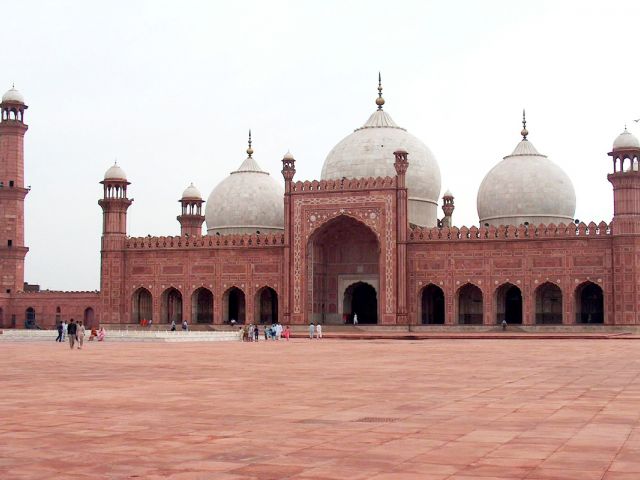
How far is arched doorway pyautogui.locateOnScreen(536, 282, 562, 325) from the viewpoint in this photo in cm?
3075

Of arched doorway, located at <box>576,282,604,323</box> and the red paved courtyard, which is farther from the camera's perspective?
arched doorway, located at <box>576,282,604,323</box>

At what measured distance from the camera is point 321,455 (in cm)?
476

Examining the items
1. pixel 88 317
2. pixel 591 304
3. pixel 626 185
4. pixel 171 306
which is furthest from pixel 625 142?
pixel 88 317

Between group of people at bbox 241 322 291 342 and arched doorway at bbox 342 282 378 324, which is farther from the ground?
arched doorway at bbox 342 282 378 324

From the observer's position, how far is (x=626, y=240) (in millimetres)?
28766

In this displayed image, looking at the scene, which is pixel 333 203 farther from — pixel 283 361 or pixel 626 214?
pixel 283 361

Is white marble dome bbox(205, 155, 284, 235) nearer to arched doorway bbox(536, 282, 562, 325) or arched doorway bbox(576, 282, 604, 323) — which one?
arched doorway bbox(536, 282, 562, 325)

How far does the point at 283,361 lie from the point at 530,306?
17.4m

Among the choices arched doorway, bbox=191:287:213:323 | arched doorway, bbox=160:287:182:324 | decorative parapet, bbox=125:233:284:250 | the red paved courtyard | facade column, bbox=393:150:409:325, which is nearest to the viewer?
the red paved courtyard

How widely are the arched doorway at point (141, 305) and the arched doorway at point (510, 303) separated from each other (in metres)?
13.0

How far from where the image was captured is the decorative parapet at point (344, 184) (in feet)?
103

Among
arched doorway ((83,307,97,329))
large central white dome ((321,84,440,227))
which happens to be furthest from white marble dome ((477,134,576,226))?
arched doorway ((83,307,97,329))

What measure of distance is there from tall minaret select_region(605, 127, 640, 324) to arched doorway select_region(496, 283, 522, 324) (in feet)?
11.4

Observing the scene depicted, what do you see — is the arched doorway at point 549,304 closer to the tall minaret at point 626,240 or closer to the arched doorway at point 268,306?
the tall minaret at point 626,240
